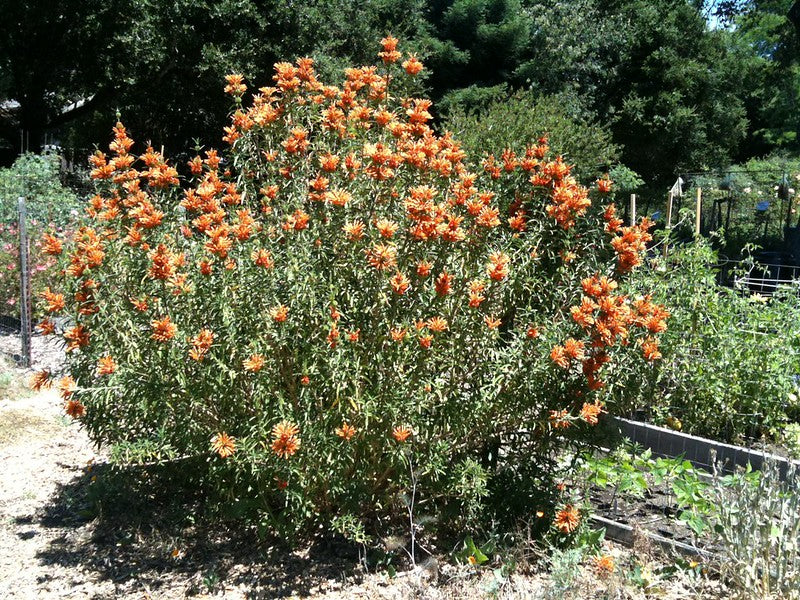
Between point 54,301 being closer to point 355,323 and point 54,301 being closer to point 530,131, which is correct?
point 355,323

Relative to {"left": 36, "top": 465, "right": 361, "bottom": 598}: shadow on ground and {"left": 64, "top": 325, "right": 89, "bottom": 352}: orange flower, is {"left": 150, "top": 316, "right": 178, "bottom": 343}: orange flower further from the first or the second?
{"left": 36, "top": 465, "right": 361, "bottom": 598}: shadow on ground

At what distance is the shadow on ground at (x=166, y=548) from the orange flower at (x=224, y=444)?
68 cm

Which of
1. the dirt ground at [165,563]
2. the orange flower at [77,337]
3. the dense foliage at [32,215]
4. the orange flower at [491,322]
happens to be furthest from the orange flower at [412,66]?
A: the dense foliage at [32,215]

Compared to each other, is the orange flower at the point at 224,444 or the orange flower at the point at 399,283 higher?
the orange flower at the point at 399,283

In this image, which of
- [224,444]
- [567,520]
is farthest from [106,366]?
[567,520]

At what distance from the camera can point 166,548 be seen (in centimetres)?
337

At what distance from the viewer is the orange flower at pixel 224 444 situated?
8.54ft

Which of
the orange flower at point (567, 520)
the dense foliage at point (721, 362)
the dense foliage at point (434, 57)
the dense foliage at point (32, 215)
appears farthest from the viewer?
the dense foliage at point (434, 57)

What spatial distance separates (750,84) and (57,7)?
24758mm

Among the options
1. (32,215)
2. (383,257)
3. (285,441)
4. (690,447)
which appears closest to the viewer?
(285,441)

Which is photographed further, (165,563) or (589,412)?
(165,563)

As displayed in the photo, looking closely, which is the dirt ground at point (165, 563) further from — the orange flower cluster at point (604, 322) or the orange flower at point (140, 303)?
the orange flower at point (140, 303)

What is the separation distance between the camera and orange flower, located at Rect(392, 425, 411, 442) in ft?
8.98

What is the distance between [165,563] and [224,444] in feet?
3.17
